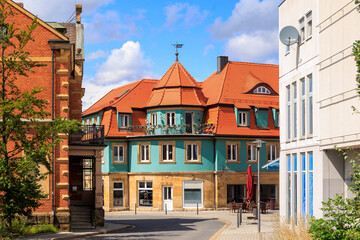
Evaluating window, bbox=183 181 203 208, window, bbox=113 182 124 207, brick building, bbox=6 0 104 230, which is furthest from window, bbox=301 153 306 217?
window, bbox=113 182 124 207

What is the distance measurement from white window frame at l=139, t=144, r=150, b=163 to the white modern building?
25114mm

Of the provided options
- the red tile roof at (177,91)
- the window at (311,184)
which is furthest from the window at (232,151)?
the window at (311,184)

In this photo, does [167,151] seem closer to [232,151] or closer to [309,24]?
[232,151]

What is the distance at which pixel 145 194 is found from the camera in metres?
52.4

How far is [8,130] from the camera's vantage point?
23.6 metres

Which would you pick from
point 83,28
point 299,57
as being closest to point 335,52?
point 299,57

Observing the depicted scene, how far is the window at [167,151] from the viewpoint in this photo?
51.8 meters

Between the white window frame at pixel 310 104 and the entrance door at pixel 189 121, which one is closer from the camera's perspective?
the white window frame at pixel 310 104

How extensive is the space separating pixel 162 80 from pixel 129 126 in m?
5.17

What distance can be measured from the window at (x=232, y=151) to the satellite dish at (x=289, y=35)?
88.0 ft

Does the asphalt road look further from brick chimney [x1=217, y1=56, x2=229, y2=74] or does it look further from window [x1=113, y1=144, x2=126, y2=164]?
brick chimney [x1=217, y1=56, x2=229, y2=74]

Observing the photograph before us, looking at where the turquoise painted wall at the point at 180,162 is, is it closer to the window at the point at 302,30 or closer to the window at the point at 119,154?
the window at the point at 119,154

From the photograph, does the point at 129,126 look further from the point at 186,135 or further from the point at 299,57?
the point at 299,57

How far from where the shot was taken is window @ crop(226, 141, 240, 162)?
2071 inches
